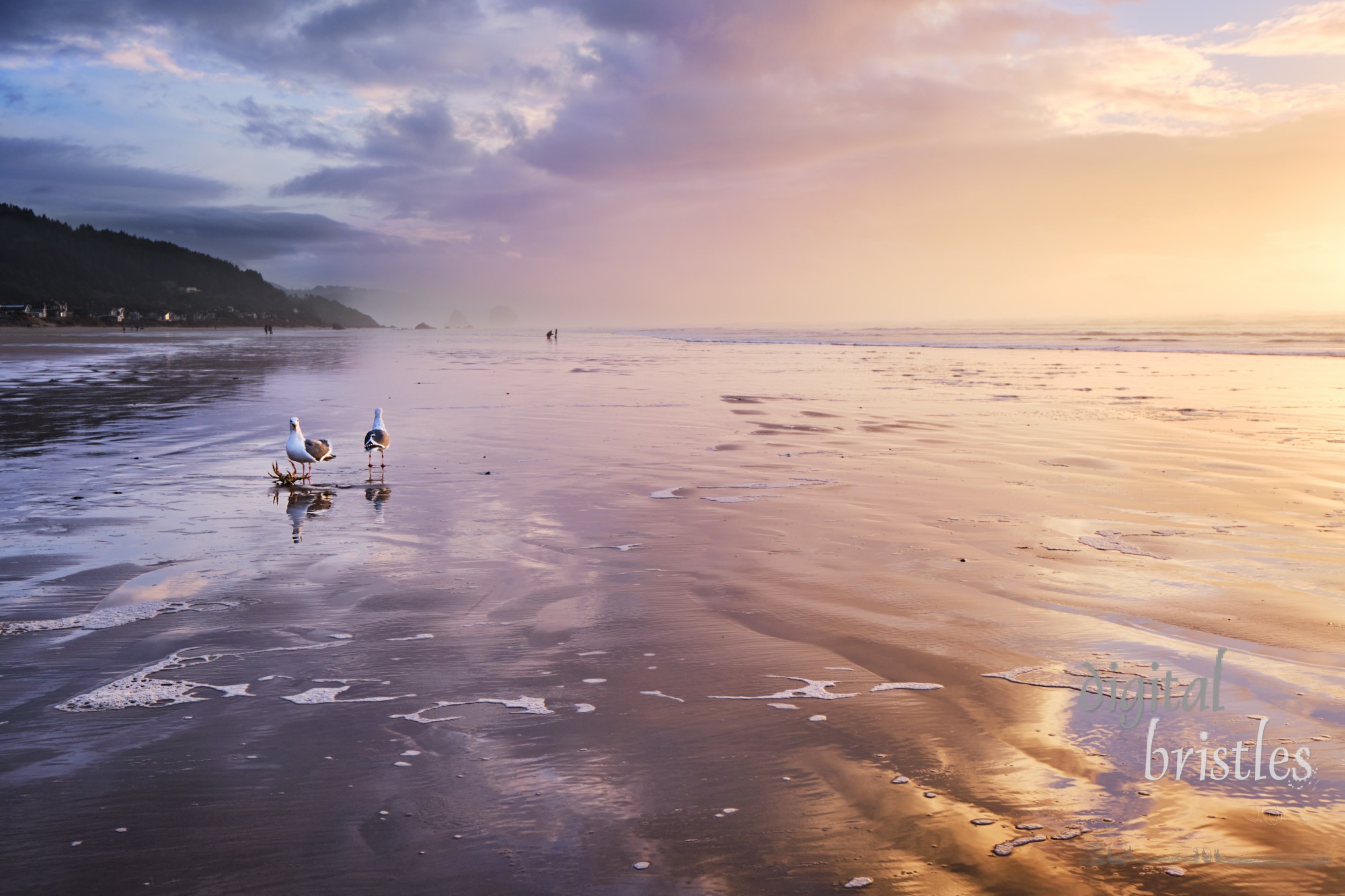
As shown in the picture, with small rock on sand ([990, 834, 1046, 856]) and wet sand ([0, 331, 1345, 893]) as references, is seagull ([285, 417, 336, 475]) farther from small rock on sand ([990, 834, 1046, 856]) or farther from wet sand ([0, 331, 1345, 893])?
small rock on sand ([990, 834, 1046, 856])

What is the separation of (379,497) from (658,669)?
6386 millimetres

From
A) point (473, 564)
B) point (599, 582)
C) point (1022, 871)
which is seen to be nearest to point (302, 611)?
point (473, 564)

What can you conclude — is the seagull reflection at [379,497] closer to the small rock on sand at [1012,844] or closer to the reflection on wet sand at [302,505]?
the reflection on wet sand at [302,505]

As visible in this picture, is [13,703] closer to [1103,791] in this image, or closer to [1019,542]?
[1103,791]

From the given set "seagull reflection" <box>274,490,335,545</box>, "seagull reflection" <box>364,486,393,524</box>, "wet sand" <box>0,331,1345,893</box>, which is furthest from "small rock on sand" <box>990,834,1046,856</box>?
"seagull reflection" <box>364,486,393,524</box>

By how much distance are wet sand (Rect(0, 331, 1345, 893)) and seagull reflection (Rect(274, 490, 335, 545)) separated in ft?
0.23

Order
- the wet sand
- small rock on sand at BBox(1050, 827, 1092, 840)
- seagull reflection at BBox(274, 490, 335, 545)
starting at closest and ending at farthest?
the wet sand → small rock on sand at BBox(1050, 827, 1092, 840) → seagull reflection at BBox(274, 490, 335, 545)

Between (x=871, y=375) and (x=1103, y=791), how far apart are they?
28.2 meters

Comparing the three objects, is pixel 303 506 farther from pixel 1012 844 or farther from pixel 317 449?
pixel 1012 844

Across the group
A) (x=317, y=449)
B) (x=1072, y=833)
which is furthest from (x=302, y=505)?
(x=1072, y=833)

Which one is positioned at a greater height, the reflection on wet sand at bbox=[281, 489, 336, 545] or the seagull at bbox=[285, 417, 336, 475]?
the seagull at bbox=[285, 417, 336, 475]

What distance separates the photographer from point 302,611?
19.4 ft

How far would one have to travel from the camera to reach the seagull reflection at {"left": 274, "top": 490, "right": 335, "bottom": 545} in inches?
338

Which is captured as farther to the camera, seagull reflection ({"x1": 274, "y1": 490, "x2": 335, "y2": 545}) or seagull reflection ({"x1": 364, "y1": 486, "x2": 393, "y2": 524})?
seagull reflection ({"x1": 364, "y1": 486, "x2": 393, "y2": 524})
